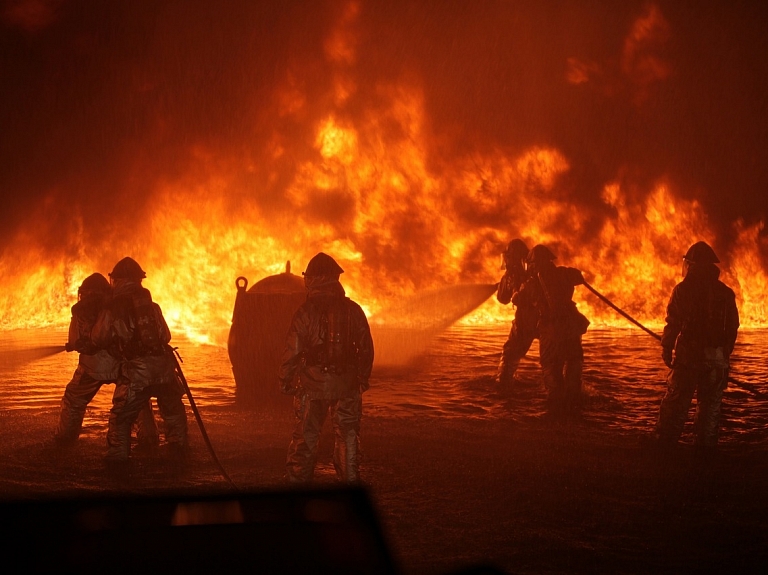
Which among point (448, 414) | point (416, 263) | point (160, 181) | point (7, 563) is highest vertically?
point (160, 181)

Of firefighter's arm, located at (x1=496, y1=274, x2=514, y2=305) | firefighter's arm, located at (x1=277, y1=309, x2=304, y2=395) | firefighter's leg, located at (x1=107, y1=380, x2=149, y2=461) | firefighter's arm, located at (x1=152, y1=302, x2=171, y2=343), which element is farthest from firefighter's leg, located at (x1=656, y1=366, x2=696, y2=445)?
firefighter's leg, located at (x1=107, y1=380, x2=149, y2=461)

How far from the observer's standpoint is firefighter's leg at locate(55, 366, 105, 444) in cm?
654

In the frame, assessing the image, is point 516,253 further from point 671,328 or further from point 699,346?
point 699,346

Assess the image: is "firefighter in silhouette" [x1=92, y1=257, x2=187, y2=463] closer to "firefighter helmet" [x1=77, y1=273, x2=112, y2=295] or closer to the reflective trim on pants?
"firefighter helmet" [x1=77, y1=273, x2=112, y2=295]

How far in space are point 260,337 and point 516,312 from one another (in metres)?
3.82

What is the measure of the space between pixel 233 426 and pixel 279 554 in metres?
3.70

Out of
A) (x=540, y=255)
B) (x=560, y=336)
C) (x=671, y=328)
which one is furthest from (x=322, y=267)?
(x=540, y=255)

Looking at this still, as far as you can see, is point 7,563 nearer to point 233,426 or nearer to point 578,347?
point 233,426

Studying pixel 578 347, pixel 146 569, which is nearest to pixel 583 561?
pixel 146 569

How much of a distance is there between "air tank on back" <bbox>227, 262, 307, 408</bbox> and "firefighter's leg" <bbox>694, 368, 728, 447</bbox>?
5.00 m

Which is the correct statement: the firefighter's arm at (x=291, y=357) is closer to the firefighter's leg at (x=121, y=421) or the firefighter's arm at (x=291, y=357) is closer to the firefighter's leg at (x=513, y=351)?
the firefighter's leg at (x=121, y=421)

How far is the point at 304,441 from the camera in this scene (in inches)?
198

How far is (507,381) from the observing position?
9484 mm

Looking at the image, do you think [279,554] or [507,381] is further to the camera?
[507,381]
